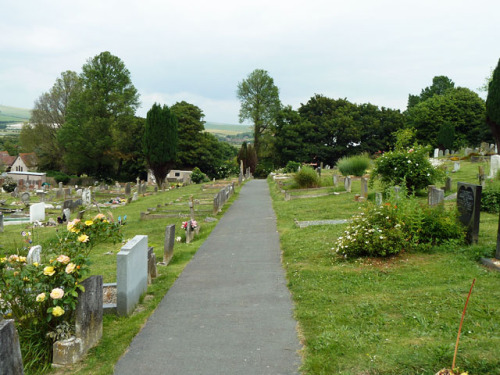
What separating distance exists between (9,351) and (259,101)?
65411mm

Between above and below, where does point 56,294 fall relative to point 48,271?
below

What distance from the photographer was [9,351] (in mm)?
3785

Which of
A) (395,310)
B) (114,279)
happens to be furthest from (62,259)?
(395,310)

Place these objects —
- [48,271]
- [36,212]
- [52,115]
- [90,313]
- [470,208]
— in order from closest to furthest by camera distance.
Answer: [48,271]
[90,313]
[470,208]
[36,212]
[52,115]

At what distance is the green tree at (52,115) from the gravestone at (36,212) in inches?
1640

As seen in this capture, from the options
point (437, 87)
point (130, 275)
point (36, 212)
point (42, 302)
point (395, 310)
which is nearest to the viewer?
point (42, 302)

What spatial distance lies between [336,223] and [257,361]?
8.77 meters

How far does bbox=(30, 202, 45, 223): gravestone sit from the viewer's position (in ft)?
72.0

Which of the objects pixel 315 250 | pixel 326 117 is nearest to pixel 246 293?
pixel 315 250

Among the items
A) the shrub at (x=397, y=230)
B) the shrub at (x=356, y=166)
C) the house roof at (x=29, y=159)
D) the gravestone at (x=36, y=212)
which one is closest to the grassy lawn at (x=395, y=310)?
the shrub at (x=397, y=230)

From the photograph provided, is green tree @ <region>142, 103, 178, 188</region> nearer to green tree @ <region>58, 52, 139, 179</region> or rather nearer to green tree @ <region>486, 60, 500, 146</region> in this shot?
green tree @ <region>58, 52, 139, 179</region>

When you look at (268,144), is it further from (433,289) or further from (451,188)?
(433,289)

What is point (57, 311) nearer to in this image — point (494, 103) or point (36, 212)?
point (36, 212)

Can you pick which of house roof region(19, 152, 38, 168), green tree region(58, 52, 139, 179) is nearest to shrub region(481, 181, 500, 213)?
green tree region(58, 52, 139, 179)
